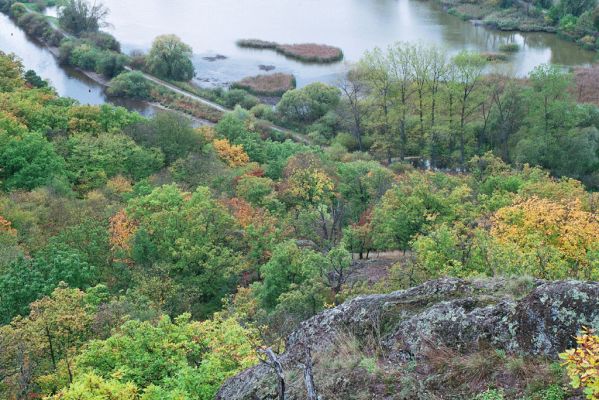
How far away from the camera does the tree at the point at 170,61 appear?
85.2m

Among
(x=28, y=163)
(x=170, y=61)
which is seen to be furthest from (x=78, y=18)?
(x=28, y=163)

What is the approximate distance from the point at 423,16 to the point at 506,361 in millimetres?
104427

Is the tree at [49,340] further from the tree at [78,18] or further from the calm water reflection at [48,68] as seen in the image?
the tree at [78,18]

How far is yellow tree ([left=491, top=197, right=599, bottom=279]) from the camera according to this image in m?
23.8

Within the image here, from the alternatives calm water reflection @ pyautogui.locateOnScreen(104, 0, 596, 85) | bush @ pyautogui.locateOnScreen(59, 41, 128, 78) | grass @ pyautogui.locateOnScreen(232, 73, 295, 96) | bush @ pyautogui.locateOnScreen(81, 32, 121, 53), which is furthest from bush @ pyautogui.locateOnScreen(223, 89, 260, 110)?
bush @ pyautogui.locateOnScreen(81, 32, 121, 53)

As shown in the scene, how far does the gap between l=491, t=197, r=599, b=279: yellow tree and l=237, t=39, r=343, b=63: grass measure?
65.8 m

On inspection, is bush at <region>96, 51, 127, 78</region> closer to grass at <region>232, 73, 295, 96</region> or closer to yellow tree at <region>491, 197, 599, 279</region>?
grass at <region>232, 73, 295, 96</region>

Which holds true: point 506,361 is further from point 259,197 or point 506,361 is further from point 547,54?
point 547,54

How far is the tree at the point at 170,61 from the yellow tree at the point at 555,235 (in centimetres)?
6531

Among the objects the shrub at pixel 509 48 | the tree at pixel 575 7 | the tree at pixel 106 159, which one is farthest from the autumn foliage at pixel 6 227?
the tree at pixel 575 7

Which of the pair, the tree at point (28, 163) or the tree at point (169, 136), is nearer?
the tree at point (28, 163)

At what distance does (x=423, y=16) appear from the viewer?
107875 mm

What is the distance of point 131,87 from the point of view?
80688 mm

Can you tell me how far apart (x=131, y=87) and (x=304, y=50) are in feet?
89.1
